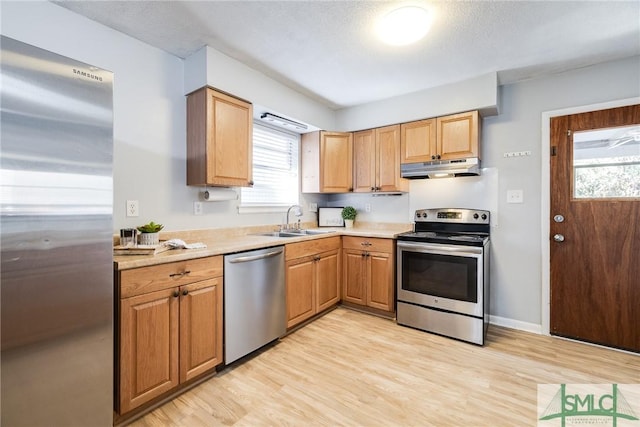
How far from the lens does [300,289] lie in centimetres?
277

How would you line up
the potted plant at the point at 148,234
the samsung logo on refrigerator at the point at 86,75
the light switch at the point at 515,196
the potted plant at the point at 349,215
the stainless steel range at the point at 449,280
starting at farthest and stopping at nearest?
the potted plant at the point at 349,215, the light switch at the point at 515,196, the stainless steel range at the point at 449,280, the potted plant at the point at 148,234, the samsung logo on refrigerator at the point at 86,75

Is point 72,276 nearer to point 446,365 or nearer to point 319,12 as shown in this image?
point 319,12

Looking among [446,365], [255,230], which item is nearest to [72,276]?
[255,230]

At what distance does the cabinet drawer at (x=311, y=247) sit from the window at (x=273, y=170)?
29.3 inches

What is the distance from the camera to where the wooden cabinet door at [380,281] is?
3.03 metres

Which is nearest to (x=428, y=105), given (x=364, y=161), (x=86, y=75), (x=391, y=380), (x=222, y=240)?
(x=364, y=161)

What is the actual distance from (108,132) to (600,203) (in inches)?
144

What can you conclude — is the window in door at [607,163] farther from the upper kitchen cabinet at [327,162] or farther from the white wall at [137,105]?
the white wall at [137,105]

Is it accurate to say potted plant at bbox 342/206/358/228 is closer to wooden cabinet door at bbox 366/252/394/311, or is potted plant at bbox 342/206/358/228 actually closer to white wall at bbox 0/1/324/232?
wooden cabinet door at bbox 366/252/394/311

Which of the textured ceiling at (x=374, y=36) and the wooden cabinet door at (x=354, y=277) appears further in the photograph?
the wooden cabinet door at (x=354, y=277)

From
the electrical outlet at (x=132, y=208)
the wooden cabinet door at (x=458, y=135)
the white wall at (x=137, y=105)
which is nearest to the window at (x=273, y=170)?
the white wall at (x=137, y=105)

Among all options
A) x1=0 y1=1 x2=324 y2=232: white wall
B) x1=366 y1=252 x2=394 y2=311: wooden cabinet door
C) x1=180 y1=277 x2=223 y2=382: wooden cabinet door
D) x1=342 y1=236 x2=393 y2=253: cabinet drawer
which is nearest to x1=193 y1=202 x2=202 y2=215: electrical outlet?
x1=0 y1=1 x2=324 y2=232: white wall

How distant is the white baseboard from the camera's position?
2793 mm

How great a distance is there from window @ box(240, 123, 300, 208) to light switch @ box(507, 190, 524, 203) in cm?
238
